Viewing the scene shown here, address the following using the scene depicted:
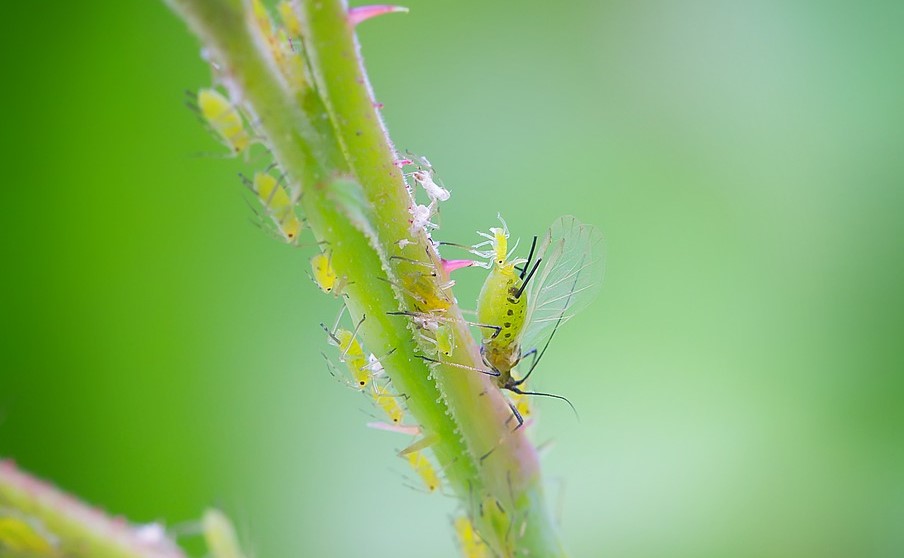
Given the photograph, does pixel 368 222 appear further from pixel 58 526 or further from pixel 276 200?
pixel 58 526

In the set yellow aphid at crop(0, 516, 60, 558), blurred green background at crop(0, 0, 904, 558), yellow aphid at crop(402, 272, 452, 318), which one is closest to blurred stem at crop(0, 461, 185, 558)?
yellow aphid at crop(0, 516, 60, 558)

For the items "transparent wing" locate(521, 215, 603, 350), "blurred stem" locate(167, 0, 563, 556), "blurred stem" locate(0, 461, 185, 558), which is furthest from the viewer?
"transparent wing" locate(521, 215, 603, 350)

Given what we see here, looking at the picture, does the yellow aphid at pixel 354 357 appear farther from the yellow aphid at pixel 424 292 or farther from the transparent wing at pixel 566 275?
the transparent wing at pixel 566 275

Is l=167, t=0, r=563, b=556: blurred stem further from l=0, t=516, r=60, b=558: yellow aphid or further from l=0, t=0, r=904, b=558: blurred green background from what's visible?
l=0, t=0, r=904, b=558: blurred green background

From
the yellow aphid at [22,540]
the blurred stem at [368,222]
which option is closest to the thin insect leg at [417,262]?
the blurred stem at [368,222]

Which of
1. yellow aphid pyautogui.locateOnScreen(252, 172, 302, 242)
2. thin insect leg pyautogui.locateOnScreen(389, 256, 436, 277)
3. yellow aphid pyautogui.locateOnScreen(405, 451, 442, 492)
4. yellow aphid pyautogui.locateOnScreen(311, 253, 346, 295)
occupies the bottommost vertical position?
yellow aphid pyautogui.locateOnScreen(405, 451, 442, 492)
